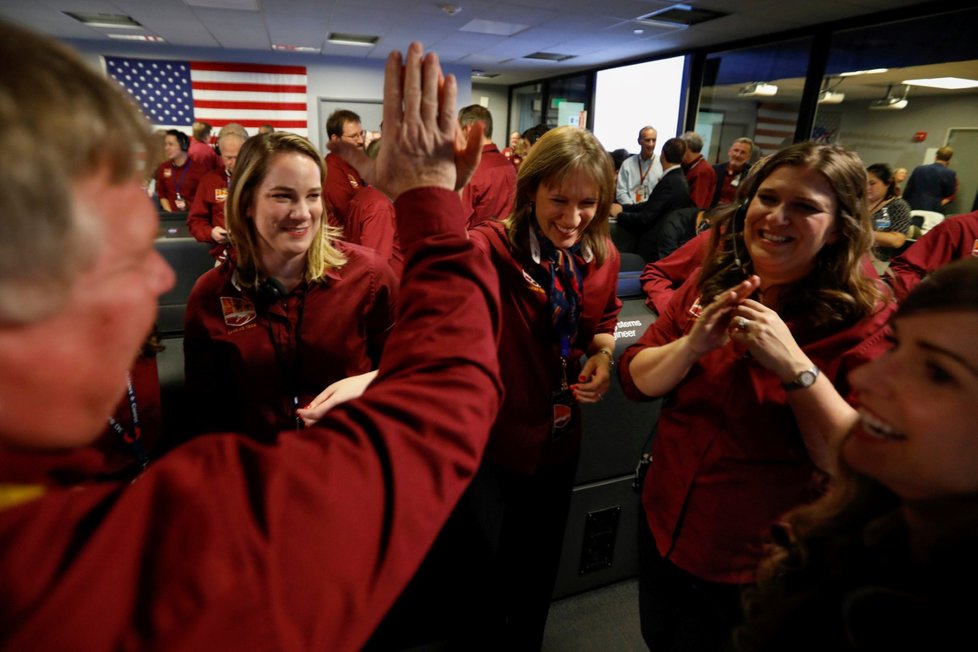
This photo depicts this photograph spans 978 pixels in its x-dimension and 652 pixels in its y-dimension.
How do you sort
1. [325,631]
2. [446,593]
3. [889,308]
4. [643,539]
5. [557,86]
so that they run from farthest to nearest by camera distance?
[557,86]
[446,593]
[643,539]
[889,308]
[325,631]

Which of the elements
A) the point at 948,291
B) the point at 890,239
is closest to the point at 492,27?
the point at 890,239

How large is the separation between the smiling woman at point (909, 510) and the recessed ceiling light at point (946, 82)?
21.7ft

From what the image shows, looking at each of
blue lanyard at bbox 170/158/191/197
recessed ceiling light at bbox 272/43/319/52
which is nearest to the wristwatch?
blue lanyard at bbox 170/158/191/197

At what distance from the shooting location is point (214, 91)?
1072 cm

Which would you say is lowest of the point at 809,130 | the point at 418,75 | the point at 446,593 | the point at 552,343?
the point at 446,593

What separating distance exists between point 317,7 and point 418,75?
7.35m

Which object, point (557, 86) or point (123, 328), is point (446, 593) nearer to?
point (123, 328)

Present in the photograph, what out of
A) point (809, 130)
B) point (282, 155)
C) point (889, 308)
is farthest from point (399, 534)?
point (809, 130)

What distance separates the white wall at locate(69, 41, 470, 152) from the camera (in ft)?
33.7

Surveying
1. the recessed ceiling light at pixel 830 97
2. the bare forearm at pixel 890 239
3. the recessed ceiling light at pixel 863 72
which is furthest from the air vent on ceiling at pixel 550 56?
the bare forearm at pixel 890 239

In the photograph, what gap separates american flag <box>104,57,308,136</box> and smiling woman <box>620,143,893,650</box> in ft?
36.3

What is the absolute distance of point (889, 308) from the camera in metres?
1.17

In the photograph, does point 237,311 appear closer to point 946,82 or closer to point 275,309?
point 275,309

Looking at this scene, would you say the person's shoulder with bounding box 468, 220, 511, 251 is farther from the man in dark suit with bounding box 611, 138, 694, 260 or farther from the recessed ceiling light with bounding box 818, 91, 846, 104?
the recessed ceiling light with bounding box 818, 91, 846, 104
